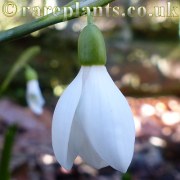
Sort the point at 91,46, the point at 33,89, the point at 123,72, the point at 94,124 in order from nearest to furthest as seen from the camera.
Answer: the point at 94,124 → the point at 91,46 → the point at 33,89 → the point at 123,72

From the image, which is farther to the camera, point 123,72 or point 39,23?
point 123,72

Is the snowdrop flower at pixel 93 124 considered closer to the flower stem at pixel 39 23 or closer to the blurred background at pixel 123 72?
the flower stem at pixel 39 23

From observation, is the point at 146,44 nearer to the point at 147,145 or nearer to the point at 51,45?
the point at 51,45

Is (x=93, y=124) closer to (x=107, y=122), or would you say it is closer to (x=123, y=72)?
(x=107, y=122)

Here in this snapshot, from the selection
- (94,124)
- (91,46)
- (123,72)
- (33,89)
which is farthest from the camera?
(123,72)

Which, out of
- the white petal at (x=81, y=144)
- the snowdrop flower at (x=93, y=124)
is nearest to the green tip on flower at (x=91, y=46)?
the snowdrop flower at (x=93, y=124)

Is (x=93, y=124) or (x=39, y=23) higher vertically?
(x=39, y=23)

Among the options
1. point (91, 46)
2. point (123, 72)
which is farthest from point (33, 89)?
point (123, 72)

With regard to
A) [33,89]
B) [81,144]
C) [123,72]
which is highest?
[81,144]
